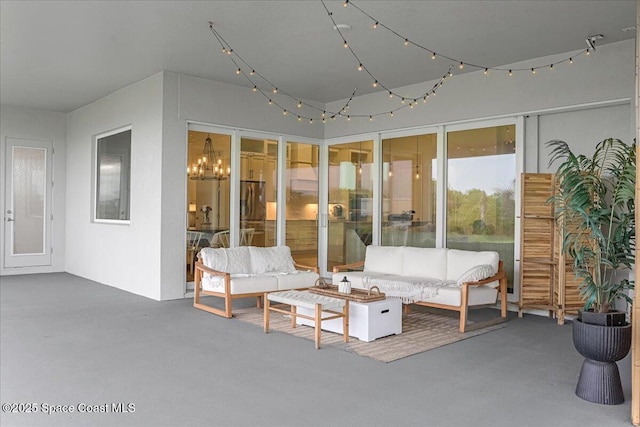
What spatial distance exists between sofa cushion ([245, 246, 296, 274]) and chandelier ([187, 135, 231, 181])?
1.48 metres

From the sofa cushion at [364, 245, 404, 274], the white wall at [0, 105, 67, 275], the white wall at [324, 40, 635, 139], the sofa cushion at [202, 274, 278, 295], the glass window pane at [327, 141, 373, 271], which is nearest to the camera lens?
the white wall at [324, 40, 635, 139]

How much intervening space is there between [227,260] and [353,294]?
2.06 meters

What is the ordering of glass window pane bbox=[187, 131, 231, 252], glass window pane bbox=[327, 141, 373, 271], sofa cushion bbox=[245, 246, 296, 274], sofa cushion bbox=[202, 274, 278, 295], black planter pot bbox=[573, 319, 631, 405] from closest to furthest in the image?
black planter pot bbox=[573, 319, 631, 405]
sofa cushion bbox=[202, 274, 278, 295]
sofa cushion bbox=[245, 246, 296, 274]
glass window pane bbox=[187, 131, 231, 252]
glass window pane bbox=[327, 141, 373, 271]

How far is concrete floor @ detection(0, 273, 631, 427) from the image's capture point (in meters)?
3.12

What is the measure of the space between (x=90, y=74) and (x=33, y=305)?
3.31 m

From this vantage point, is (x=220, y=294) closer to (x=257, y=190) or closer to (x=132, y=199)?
(x=132, y=199)

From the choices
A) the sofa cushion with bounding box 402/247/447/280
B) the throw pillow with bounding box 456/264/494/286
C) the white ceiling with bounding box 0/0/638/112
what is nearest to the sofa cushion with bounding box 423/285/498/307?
the throw pillow with bounding box 456/264/494/286

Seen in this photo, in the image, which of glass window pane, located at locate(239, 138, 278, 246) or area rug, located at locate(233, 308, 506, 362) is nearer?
area rug, located at locate(233, 308, 506, 362)

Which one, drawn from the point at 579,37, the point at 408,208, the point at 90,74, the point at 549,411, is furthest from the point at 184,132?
the point at 549,411

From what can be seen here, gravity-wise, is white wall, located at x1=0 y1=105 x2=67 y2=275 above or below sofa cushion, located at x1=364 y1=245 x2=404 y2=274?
above

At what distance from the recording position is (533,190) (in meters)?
6.27

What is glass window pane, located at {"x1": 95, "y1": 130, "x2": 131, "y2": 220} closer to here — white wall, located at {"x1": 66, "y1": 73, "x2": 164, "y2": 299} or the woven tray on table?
white wall, located at {"x1": 66, "y1": 73, "x2": 164, "y2": 299}

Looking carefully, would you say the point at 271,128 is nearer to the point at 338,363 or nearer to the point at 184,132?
the point at 184,132

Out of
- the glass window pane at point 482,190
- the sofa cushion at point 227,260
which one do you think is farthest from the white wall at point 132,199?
the glass window pane at point 482,190
